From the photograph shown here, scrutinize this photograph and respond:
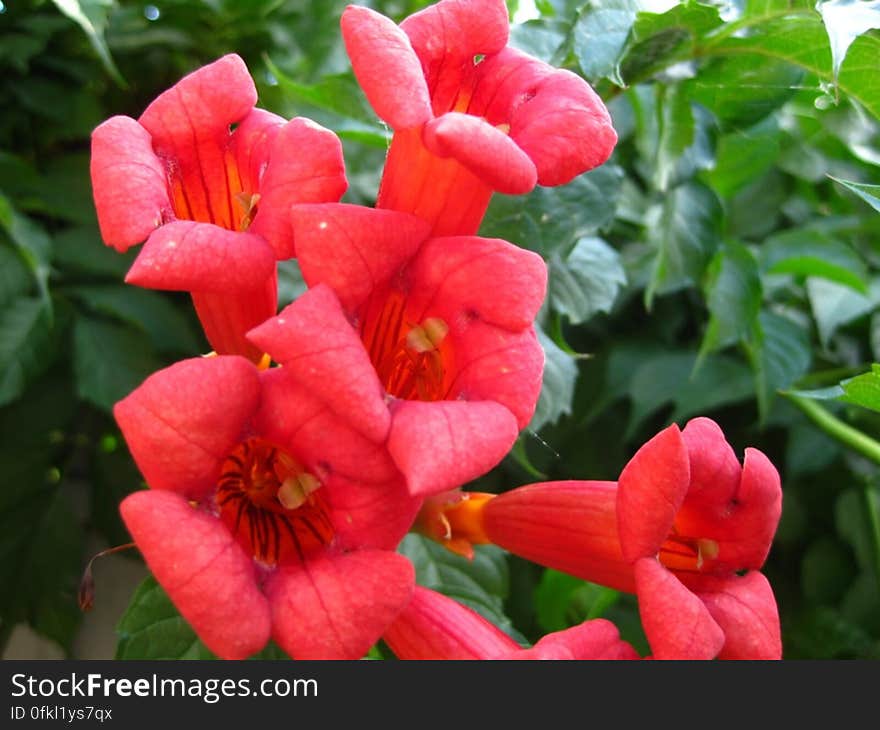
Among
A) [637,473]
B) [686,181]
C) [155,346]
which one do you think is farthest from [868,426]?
[155,346]

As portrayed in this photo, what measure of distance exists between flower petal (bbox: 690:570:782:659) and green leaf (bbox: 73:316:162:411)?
3.11 feet

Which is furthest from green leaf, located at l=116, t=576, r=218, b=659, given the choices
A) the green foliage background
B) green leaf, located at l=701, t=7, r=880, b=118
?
green leaf, located at l=701, t=7, r=880, b=118

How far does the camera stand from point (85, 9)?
1.16 m

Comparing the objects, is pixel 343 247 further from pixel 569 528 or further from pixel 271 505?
pixel 569 528

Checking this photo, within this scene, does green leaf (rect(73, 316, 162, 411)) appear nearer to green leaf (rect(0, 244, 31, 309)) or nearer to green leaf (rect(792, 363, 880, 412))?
green leaf (rect(0, 244, 31, 309))

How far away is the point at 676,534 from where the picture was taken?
971 millimetres

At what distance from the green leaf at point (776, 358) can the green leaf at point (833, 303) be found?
148mm

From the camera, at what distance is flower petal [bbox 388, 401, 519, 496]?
26.2 inches

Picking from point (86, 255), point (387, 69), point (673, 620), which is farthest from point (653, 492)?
point (86, 255)

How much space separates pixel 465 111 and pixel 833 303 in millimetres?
1126

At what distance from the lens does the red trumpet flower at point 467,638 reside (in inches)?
31.3

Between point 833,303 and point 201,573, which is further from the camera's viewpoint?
point 833,303

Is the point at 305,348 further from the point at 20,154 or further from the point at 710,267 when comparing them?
the point at 20,154

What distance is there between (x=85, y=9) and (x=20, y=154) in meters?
0.56
